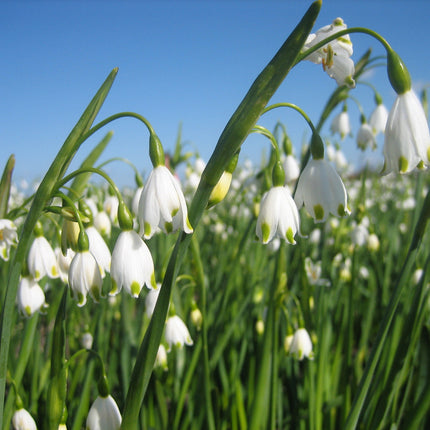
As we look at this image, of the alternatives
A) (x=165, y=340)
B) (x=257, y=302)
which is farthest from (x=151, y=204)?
(x=257, y=302)

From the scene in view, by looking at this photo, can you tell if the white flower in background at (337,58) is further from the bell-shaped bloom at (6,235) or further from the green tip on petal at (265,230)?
the bell-shaped bloom at (6,235)

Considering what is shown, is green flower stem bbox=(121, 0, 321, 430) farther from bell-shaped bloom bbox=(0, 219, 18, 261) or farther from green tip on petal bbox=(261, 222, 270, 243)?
bell-shaped bloom bbox=(0, 219, 18, 261)

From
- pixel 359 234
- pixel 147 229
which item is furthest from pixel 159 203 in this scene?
pixel 359 234

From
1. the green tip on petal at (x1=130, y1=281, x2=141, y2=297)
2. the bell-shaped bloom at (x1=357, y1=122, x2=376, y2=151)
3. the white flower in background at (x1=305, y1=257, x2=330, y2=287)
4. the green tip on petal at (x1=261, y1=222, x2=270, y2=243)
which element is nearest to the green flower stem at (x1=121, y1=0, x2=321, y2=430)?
the green tip on petal at (x1=130, y1=281, x2=141, y2=297)

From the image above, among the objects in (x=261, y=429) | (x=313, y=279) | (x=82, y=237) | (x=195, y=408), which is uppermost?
(x=313, y=279)

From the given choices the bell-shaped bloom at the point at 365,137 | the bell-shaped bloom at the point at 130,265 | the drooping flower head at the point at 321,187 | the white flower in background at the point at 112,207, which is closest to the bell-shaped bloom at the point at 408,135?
the drooping flower head at the point at 321,187

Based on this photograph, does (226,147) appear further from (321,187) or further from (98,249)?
(98,249)

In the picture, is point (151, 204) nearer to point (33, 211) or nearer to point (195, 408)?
point (33, 211)
